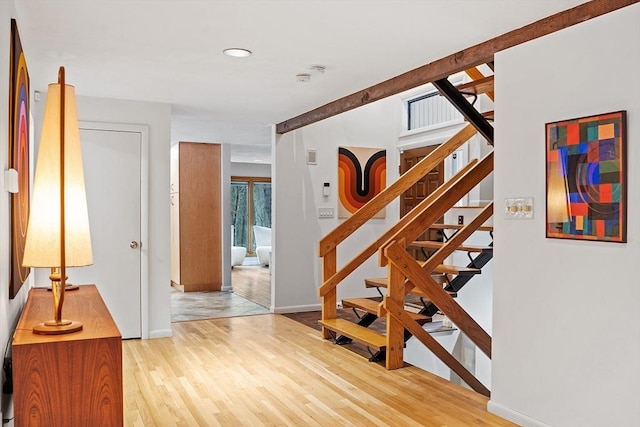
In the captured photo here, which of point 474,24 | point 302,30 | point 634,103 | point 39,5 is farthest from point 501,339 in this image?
point 39,5

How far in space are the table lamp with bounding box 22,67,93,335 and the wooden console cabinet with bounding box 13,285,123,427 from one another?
142 millimetres

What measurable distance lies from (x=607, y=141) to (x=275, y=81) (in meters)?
2.63

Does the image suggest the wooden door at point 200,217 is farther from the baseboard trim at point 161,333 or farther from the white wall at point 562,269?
the white wall at point 562,269

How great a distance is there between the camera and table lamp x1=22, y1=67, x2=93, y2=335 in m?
2.11

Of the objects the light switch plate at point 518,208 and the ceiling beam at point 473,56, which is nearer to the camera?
the ceiling beam at point 473,56

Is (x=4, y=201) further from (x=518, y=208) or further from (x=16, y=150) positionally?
(x=518, y=208)

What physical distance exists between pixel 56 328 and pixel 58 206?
469 millimetres

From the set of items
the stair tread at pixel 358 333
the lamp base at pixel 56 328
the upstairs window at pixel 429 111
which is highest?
the upstairs window at pixel 429 111

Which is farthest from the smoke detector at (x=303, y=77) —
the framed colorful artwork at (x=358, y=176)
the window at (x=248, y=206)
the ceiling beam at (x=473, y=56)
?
the window at (x=248, y=206)

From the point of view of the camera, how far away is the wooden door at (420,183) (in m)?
6.88

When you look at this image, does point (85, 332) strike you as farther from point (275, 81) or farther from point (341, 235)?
point (341, 235)

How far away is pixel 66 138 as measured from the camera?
86.4 inches

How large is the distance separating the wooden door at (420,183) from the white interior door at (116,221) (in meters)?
3.45

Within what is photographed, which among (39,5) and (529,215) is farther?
(529,215)
